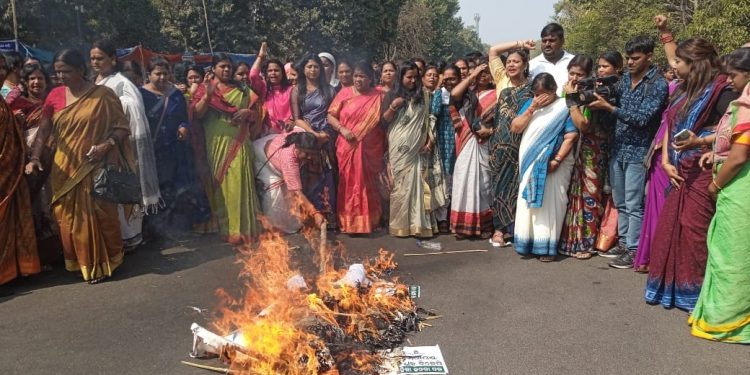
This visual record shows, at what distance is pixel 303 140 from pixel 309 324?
8.76ft

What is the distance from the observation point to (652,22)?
17469mm

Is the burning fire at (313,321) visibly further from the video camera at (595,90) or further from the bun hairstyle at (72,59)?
the video camera at (595,90)

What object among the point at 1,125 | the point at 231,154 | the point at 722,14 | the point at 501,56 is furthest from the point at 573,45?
the point at 1,125

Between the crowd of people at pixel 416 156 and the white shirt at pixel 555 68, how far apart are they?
0.02 metres

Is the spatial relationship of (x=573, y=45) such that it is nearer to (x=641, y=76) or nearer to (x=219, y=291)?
(x=641, y=76)

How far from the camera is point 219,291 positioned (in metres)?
4.11

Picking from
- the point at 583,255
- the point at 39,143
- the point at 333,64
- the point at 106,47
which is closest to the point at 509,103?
the point at 583,255

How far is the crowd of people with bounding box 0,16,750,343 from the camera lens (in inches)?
140

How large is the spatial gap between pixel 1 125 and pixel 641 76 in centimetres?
524

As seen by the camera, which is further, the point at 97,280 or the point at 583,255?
the point at 583,255

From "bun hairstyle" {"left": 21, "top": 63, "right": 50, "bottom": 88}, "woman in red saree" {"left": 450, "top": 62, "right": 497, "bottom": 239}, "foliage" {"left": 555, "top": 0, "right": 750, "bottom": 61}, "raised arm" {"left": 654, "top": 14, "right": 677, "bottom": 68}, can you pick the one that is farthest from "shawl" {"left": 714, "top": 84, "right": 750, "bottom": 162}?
"foliage" {"left": 555, "top": 0, "right": 750, "bottom": 61}

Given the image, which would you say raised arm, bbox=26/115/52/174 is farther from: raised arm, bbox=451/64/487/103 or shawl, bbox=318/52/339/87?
raised arm, bbox=451/64/487/103

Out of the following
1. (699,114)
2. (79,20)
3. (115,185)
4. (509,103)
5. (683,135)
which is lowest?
(115,185)

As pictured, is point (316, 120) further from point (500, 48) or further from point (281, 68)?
point (500, 48)
